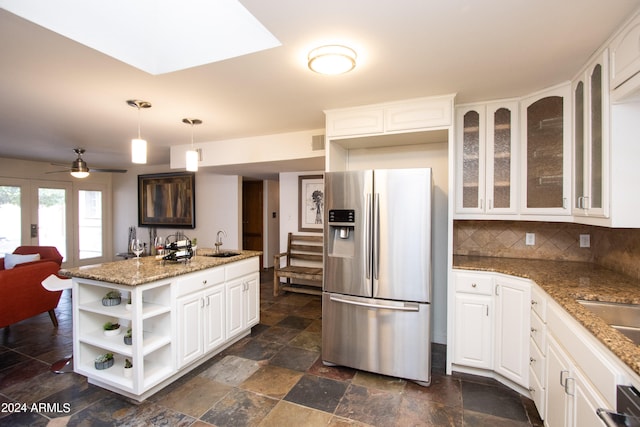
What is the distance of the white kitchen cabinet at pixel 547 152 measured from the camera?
7.45 ft

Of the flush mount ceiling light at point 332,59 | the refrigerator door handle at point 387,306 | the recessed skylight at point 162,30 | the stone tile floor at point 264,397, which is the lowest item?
the stone tile floor at point 264,397

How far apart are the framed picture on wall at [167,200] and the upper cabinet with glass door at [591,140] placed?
5.89m

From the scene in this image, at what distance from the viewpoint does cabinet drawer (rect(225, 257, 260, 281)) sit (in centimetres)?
293

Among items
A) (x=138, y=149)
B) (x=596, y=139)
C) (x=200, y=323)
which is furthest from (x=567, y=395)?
(x=138, y=149)

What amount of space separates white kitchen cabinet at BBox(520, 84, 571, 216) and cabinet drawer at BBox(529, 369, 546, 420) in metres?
1.23

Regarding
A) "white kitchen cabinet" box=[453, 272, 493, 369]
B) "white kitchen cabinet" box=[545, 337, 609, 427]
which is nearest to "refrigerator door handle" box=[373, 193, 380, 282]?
"white kitchen cabinet" box=[453, 272, 493, 369]

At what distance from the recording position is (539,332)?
1.91 meters

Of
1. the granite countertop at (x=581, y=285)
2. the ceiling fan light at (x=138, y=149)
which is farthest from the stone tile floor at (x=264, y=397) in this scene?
the ceiling fan light at (x=138, y=149)

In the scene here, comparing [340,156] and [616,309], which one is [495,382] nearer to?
[616,309]

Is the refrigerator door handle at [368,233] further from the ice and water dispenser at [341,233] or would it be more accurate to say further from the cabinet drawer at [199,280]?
the cabinet drawer at [199,280]

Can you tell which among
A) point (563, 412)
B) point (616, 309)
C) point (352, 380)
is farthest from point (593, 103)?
point (352, 380)

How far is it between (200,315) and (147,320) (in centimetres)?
40

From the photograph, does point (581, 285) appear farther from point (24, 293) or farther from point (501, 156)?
point (24, 293)

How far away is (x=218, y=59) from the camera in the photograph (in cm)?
191
